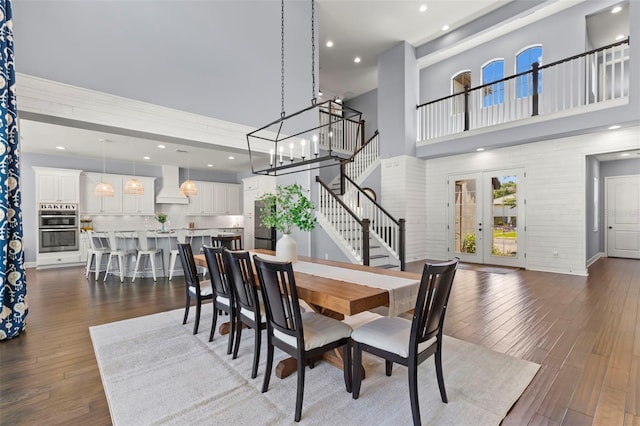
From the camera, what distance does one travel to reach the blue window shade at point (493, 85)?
7.13 m

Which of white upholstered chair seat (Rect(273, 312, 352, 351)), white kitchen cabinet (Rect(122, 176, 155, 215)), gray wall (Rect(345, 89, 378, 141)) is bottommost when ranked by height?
white upholstered chair seat (Rect(273, 312, 352, 351))

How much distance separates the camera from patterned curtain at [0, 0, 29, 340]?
9.71 ft

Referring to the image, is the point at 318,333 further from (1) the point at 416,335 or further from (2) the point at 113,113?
(2) the point at 113,113

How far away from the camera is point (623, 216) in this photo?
8336mm

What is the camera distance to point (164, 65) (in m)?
4.23

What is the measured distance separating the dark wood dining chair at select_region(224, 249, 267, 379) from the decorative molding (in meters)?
2.73

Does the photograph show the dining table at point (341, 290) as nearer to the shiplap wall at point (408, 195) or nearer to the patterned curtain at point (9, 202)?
the patterned curtain at point (9, 202)

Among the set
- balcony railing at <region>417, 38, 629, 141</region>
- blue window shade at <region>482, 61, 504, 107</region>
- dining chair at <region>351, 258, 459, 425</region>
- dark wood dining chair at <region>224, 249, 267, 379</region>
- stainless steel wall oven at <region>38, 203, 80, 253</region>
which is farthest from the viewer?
stainless steel wall oven at <region>38, 203, 80, 253</region>

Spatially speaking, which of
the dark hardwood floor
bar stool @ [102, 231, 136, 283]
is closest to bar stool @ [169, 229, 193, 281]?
the dark hardwood floor

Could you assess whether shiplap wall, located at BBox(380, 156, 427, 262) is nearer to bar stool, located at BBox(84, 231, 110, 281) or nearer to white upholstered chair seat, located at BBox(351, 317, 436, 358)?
white upholstered chair seat, located at BBox(351, 317, 436, 358)

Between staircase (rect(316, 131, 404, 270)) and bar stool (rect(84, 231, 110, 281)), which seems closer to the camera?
staircase (rect(316, 131, 404, 270))

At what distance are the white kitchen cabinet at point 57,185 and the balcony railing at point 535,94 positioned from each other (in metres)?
9.16

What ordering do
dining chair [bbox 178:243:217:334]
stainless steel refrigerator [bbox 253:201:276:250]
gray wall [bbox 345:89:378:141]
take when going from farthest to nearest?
gray wall [bbox 345:89:378:141]
stainless steel refrigerator [bbox 253:201:276:250]
dining chair [bbox 178:243:217:334]

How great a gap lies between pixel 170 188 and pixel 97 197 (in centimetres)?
Result: 192
